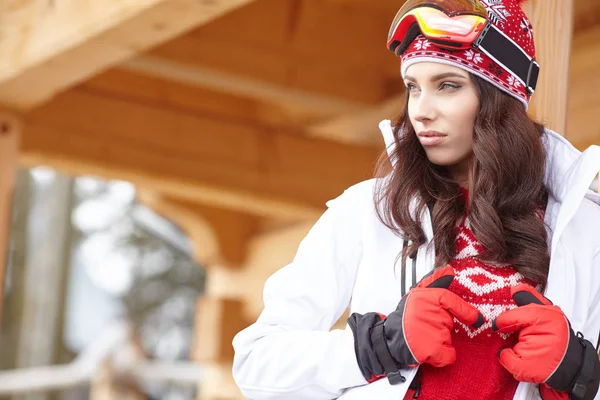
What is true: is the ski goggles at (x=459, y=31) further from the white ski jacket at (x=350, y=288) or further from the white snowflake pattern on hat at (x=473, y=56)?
the white ski jacket at (x=350, y=288)

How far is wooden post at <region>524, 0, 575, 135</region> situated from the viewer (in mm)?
2125

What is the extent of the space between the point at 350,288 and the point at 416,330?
0.89 ft

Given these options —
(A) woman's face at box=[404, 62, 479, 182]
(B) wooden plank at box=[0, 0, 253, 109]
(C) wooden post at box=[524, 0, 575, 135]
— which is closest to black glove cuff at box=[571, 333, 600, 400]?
(A) woman's face at box=[404, 62, 479, 182]

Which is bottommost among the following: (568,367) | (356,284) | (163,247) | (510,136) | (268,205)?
(568,367)

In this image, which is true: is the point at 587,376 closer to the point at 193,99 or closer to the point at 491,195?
the point at 491,195

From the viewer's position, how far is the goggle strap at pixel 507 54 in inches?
68.3

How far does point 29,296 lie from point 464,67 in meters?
10.8

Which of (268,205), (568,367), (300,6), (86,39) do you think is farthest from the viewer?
(268,205)

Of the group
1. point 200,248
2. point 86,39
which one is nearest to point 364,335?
point 86,39

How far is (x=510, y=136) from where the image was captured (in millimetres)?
1768

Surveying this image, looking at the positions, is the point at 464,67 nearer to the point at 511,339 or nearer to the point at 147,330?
the point at 511,339

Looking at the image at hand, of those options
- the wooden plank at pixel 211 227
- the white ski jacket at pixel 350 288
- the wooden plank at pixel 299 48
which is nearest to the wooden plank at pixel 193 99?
the wooden plank at pixel 299 48

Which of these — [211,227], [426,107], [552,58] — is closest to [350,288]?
[426,107]

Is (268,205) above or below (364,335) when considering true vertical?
above
